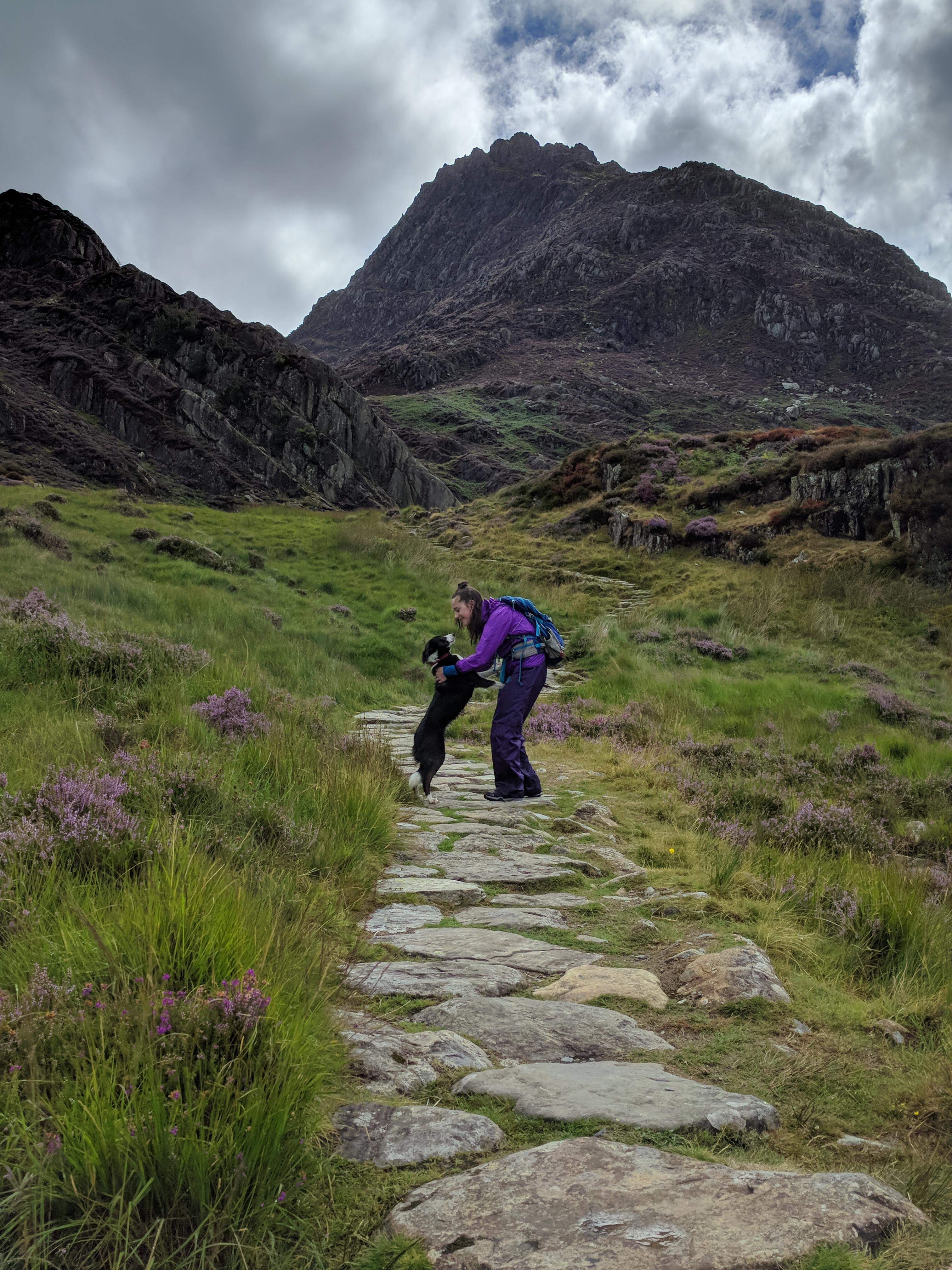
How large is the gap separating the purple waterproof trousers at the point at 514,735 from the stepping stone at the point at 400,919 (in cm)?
264

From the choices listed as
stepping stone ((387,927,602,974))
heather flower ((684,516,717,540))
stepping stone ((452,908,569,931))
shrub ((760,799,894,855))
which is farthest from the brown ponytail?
heather flower ((684,516,717,540))

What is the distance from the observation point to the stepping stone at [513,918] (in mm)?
3539

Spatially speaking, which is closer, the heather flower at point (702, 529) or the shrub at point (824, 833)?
the shrub at point (824, 833)

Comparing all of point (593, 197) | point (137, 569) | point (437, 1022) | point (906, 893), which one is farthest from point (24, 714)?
point (593, 197)

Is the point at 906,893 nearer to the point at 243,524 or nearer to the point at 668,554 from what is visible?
the point at 668,554

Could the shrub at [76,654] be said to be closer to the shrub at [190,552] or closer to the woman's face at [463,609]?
the woman's face at [463,609]

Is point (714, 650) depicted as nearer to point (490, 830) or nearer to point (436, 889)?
point (490, 830)

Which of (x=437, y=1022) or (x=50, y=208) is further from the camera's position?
(x=50, y=208)

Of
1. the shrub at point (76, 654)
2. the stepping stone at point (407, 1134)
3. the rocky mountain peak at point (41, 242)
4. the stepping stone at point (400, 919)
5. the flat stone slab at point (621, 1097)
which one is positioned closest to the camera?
the stepping stone at point (407, 1134)

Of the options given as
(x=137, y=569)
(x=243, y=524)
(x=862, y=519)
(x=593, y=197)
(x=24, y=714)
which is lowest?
(x=24, y=714)

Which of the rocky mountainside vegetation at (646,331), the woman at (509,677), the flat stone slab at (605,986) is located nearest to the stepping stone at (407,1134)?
the flat stone slab at (605,986)

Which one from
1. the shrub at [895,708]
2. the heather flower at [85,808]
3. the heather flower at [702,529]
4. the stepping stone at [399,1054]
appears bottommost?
the stepping stone at [399,1054]

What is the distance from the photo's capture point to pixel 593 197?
15850 cm

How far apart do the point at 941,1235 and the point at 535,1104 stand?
93 centimetres
